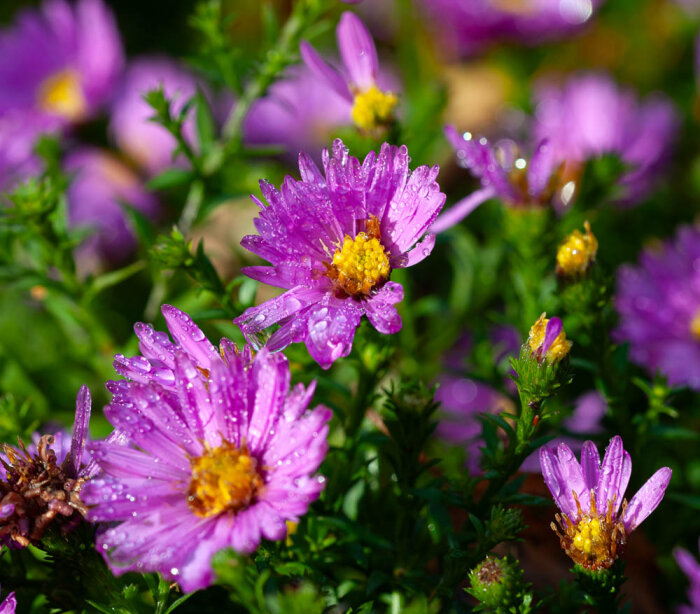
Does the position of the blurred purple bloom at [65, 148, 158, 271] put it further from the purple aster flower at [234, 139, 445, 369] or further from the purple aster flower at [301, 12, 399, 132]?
the purple aster flower at [234, 139, 445, 369]

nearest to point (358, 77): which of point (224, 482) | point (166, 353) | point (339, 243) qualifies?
point (339, 243)

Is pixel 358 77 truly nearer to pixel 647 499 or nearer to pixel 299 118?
pixel 647 499

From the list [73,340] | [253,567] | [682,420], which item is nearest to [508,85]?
[682,420]

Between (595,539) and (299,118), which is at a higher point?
(595,539)

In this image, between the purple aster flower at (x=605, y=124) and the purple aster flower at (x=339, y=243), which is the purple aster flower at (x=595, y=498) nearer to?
the purple aster flower at (x=339, y=243)

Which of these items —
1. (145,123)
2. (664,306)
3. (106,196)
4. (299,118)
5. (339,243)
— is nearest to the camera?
(339,243)
